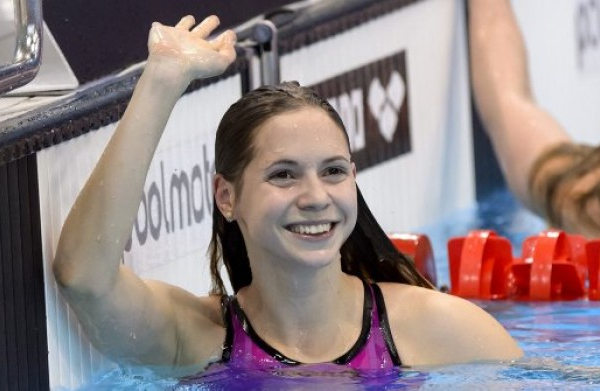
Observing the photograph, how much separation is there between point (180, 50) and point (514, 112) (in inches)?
85.8

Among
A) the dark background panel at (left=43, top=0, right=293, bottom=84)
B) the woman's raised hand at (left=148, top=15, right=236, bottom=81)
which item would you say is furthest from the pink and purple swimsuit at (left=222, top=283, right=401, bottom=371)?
the dark background panel at (left=43, top=0, right=293, bottom=84)

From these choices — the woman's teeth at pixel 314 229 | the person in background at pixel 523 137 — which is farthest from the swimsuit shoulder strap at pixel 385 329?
the person in background at pixel 523 137

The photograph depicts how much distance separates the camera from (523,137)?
4.43 m

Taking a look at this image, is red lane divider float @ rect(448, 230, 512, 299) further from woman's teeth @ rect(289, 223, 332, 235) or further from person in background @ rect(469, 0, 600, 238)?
woman's teeth @ rect(289, 223, 332, 235)

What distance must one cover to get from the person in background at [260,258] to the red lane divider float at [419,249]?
2.59 ft

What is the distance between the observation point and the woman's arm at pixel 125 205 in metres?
2.43

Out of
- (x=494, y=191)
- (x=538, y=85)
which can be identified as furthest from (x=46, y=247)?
(x=538, y=85)

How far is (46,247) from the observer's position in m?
2.62

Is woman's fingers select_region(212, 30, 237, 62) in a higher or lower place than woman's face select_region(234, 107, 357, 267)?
higher

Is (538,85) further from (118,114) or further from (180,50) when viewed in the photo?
(180,50)

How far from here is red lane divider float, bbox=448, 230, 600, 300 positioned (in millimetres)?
3535

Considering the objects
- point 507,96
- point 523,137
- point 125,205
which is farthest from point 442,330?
point 507,96

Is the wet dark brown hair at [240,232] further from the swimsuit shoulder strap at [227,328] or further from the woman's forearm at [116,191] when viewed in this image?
the woman's forearm at [116,191]

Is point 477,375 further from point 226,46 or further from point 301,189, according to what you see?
point 226,46
